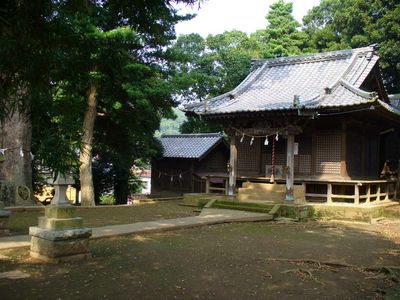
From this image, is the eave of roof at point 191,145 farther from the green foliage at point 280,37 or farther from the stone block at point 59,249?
the stone block at point 59,249

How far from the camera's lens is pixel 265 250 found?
957 cm

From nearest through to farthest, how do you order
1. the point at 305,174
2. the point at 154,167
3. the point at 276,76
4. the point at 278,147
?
the point at 305,174 → the point at 278,147 → the point at 276,76 → the point at 154,167

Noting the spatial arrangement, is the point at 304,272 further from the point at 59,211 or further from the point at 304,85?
the point at 304,85

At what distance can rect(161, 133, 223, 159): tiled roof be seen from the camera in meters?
27.7

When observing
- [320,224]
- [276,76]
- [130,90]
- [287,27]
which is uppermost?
[287,27]

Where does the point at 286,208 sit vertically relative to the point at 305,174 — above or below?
below

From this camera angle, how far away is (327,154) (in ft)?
57.9

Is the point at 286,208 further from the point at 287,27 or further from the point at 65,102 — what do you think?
the point at 287,27

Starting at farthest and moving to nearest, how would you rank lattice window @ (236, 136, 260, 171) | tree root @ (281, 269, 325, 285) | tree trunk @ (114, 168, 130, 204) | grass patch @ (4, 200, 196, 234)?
1. tree trunk @ (114, 168, 130, 204)
2. lattice window @ (236, 136, 260, 171)
3. grass patch @ (4, 200, 196, 234)
4. tree root @ (281, 269, 325, 285)

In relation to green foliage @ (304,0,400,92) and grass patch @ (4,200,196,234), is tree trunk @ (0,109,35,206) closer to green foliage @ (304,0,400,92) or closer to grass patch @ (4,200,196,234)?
grass patch @ (4,200,196,234)

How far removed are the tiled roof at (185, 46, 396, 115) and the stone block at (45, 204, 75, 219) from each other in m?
10.2

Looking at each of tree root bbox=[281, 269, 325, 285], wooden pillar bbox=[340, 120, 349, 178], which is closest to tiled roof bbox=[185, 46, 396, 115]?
wooden pillar bbox=[340, 120, 349, 178]

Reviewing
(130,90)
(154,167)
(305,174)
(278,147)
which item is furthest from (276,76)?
(154,167)

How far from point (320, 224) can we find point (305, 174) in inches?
155
